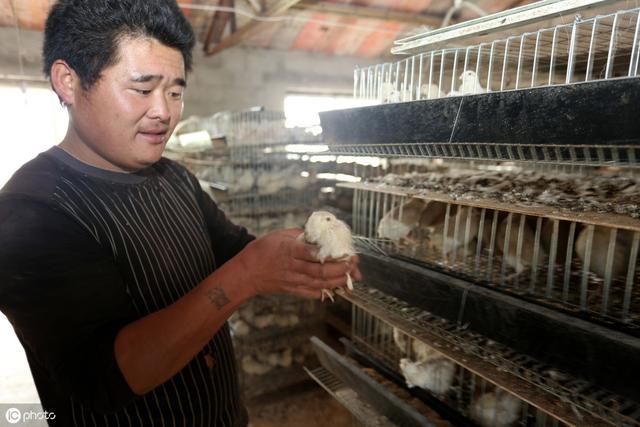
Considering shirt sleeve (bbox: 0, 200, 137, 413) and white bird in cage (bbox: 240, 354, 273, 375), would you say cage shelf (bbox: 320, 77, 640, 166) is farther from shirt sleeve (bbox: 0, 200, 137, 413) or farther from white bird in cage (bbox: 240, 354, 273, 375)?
white bird in cage (bbox: 240, 354, 273, 375)

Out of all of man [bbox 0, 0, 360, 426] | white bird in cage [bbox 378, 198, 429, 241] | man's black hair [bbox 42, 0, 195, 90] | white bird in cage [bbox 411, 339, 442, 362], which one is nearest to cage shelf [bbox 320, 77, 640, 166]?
white bird in cage [bbox 378, 198, 429, 241]

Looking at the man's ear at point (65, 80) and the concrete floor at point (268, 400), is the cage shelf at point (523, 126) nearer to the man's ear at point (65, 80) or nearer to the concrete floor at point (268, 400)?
the man's ear at point (65, 80)

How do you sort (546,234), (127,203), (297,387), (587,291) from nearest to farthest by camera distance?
(127,203) → (587,291) → (546,234) → (297,387)

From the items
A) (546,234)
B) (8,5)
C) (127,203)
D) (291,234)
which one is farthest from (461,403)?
(8,5)

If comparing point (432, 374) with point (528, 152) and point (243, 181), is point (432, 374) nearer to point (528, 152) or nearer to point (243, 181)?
point (528, 152)

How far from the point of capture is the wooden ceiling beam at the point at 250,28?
3395 millimetres

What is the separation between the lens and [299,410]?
2.90m

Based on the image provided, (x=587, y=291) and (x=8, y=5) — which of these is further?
(x=8, y=5)

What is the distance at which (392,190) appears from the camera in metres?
1.45

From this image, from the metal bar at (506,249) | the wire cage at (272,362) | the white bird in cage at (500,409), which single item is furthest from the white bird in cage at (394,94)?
the wire cage at (272,362)

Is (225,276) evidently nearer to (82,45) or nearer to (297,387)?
(82,45)

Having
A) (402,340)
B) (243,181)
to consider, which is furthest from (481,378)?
(243,181)

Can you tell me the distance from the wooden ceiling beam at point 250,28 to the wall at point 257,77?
344 mm

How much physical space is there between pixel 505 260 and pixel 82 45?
1.36 m
